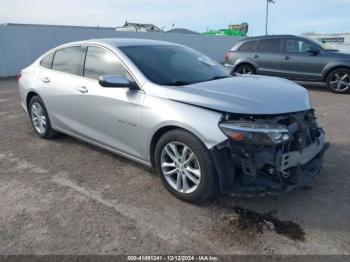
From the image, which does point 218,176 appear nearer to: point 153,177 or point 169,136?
point 169,136

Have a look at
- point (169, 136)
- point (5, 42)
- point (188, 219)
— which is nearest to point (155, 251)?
point (188, 219)

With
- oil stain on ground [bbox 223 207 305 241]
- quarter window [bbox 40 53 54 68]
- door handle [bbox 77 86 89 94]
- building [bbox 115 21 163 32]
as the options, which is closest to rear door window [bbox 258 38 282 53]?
quarter window [bbox 40 53 54 68]

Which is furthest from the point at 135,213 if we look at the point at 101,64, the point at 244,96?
the point at 101,64

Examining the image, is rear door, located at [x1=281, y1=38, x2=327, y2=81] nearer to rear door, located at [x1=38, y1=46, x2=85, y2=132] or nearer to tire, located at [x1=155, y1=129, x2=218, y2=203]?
rear door, located at [x1=38, y1=46, x2=85, y2=132]

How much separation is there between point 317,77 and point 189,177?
8.03 m

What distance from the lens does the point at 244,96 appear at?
335 centimetres

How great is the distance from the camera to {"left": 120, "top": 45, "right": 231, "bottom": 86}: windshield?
3.89 meters

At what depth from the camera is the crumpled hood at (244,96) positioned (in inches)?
125

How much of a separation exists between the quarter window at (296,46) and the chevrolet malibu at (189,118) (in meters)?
6.57

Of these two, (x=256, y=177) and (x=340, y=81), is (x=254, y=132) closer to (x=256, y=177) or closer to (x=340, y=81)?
(x=256, y=177)

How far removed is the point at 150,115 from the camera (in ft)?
11.9

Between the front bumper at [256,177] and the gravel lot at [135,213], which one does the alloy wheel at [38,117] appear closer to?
the gravel lot at [135,213]

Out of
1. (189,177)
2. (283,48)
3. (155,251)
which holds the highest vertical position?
(283,48)

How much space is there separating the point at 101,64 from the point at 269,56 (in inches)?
303
